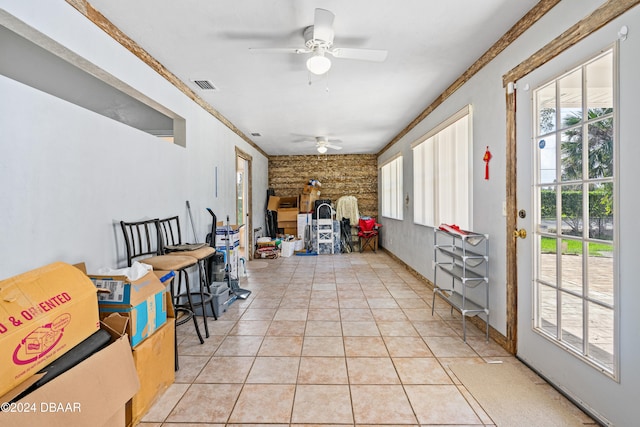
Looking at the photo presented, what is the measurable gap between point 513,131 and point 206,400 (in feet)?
9.61

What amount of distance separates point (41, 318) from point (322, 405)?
150 centimetres

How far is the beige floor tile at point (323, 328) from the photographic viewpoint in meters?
2.80

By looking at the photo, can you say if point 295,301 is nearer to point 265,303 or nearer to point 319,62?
point 265,303

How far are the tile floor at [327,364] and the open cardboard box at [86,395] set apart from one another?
0.39m

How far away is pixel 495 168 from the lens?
263cm

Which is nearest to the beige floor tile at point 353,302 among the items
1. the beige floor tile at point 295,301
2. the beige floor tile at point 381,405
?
the beige floor tile at point 295,301

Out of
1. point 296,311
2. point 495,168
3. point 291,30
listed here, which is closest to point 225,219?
point 296,311

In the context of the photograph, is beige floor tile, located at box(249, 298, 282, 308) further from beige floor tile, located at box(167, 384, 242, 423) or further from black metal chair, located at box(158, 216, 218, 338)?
beige floor tile, located at box(167, 384, 242, 423)

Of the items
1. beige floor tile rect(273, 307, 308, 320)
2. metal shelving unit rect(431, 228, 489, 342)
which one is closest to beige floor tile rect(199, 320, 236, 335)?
beige floor tile rect(273, 307, 308, 320)

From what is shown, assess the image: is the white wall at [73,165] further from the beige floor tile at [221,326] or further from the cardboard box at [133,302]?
the beige floor tile at [221,326]

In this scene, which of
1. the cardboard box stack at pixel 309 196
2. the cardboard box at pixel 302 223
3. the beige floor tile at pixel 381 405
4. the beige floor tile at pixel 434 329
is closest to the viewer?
the beige floor tile at pixel 381 405

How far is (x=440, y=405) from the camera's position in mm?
1816

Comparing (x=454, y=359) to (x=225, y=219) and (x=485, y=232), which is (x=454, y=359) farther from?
(x=225, y=219)

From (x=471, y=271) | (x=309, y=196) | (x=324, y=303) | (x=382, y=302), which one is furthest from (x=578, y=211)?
(x=309, y=196)
